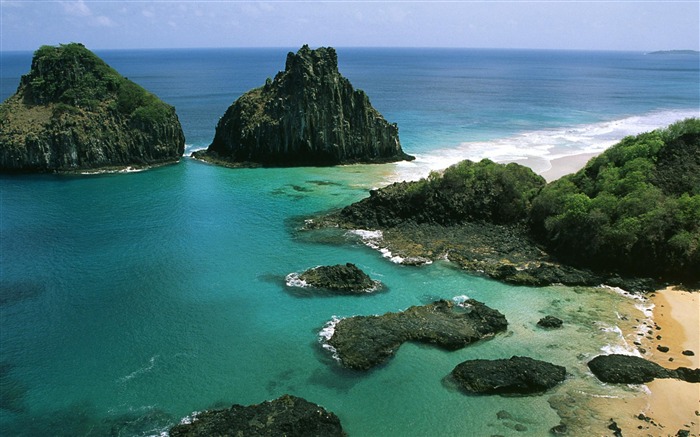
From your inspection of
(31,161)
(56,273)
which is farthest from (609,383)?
(31,161)

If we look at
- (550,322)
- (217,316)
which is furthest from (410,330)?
(217,316)

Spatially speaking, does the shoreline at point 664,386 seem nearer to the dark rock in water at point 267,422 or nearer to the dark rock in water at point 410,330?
the dark rock in water at point 410,330

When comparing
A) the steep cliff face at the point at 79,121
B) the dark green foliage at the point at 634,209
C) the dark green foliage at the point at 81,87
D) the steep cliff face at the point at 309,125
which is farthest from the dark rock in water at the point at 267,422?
the dark green foliage at the point at 81,87

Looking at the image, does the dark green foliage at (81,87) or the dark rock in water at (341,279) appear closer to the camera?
the dark rock in water at (341,279)

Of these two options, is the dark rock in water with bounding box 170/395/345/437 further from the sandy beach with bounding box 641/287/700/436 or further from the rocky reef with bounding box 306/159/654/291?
the rocky reef with bounding box 306/159/654/291

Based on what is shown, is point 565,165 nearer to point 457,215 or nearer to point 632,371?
point 457,215

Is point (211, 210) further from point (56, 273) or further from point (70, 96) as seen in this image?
point (70, 96)

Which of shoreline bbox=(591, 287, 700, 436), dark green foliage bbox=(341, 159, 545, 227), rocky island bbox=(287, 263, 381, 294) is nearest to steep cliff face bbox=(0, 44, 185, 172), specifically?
dark green foliage bbox=(341, 159, 545, 227)
